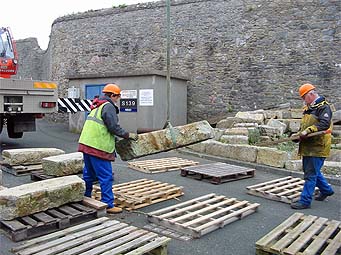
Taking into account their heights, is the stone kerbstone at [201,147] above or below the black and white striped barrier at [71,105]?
below

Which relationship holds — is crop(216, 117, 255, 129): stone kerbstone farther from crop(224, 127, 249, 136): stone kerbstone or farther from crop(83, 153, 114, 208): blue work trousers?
crop(83, 153, 114, 208): blue work trousers

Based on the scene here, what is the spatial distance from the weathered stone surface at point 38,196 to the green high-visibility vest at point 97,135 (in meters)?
0.56

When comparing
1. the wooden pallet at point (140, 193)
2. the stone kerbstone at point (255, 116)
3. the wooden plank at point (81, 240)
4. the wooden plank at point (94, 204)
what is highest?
the stone kerbstone at point (255, 116)

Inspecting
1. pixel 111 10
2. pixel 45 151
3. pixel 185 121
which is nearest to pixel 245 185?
pixel 45 151

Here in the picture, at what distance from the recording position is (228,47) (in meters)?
15.1

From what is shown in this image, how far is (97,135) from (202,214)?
180cm

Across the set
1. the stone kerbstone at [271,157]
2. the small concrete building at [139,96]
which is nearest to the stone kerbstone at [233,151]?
the stone kerbstone at [271,157]

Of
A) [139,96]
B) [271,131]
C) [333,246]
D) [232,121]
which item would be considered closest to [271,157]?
[271,131]

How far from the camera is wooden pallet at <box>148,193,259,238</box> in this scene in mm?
4188

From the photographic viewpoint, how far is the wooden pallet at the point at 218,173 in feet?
22.1

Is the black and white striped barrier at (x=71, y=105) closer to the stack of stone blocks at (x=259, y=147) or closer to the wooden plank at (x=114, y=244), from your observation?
the stack of stone blocks at (x=259, y=147)

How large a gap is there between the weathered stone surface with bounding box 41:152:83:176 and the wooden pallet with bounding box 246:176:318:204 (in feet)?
10.6

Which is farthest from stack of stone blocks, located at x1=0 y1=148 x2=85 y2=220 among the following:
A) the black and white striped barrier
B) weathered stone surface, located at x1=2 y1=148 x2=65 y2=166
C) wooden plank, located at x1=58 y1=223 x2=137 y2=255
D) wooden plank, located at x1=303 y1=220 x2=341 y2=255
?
the black and white striped barrier

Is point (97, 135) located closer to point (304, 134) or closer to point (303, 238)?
point (303, 238)
